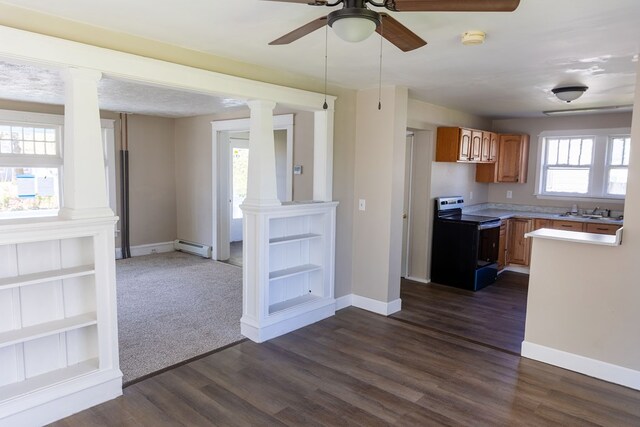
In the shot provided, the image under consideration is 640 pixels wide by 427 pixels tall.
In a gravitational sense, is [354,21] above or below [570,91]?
below

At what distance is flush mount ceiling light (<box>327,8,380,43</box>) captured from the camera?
169 cm

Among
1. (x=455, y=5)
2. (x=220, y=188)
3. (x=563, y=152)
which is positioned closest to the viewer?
(x=455, y=5)

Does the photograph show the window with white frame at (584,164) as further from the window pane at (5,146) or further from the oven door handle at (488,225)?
the window pane at (5,146)

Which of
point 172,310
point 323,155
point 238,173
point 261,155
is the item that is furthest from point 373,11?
point 238,173

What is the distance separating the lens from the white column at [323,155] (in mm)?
4172

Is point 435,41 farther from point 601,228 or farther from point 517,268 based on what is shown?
point 517,268

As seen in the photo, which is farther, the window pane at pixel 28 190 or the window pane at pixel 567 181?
the window pane at pixel 567 181

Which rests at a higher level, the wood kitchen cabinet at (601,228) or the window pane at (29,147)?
the window pane at (29,147)

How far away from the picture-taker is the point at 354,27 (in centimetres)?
172

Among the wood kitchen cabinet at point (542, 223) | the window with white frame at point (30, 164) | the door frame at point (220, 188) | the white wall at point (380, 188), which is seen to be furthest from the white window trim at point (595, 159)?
the window with white frame at point (30, 164)

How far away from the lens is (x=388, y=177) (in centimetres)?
430

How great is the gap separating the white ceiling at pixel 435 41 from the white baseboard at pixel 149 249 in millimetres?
3209

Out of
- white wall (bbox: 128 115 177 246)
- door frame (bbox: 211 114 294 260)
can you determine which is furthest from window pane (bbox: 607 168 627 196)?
white wall (bbox: 128 115 177 246)

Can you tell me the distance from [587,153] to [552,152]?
0.47 metres
